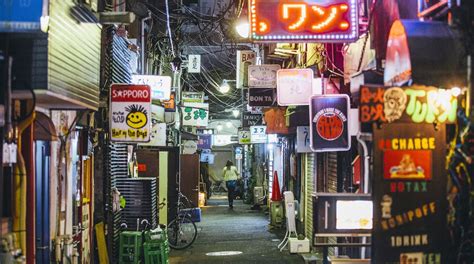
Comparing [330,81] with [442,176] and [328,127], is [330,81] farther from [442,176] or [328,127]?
[442,176]

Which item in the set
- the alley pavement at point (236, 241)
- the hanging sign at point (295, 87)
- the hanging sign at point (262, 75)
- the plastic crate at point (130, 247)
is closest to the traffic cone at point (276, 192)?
the alley pavement at point (236, 241)

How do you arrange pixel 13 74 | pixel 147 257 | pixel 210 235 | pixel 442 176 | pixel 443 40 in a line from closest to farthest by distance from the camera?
1. pixel 443 40
2. pixel 442 176
3. pixel 13 74
4. pixel 147 257
5. pixel 210 235

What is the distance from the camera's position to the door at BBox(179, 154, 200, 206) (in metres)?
25.2

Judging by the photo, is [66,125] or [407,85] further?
[66,125]

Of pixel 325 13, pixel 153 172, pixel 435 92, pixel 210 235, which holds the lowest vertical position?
pixel 210 235

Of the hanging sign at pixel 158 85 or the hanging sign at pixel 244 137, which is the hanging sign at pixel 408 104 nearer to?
the hanging sign at pixel 158 85

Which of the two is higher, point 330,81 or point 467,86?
point 330,81

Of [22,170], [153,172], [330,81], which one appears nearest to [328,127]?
[330,81]

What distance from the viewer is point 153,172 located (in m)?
19.6

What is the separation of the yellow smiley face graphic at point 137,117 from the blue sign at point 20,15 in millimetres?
6315

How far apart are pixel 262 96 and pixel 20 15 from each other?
14067mm

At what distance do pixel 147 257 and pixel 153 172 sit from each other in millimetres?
5854

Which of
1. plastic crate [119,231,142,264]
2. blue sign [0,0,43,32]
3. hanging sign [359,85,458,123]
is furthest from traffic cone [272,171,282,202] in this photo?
blue sign [0,0,43,32]

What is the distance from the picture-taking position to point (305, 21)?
376 inches
